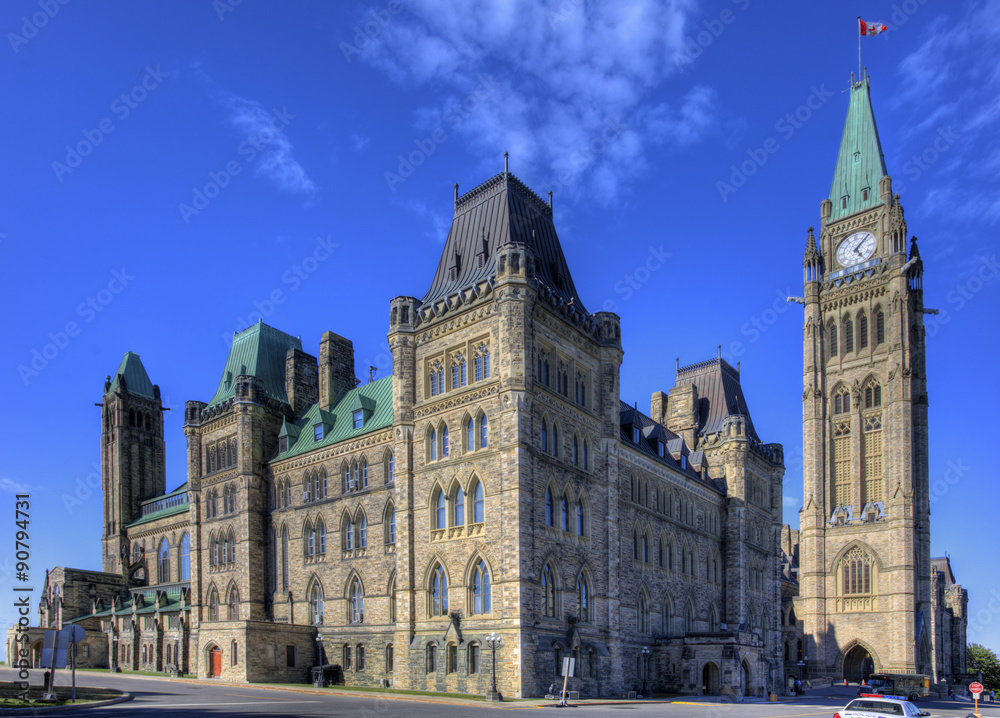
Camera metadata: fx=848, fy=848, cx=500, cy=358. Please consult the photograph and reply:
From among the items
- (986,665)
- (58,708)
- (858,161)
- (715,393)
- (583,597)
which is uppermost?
(858,161)

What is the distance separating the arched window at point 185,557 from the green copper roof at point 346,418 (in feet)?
41.3

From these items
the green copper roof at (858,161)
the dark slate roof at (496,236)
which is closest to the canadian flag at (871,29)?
the green copper roof at (858,161)

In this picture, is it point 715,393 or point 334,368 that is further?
point 715,393

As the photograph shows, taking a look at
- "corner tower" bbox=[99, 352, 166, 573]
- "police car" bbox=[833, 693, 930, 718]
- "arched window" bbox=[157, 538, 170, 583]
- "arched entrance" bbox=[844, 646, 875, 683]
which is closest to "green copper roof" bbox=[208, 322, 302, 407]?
"arched window" bbox=[157, 538, 170, 583]

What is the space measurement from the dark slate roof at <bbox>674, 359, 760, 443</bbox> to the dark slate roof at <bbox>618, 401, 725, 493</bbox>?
3.62 m

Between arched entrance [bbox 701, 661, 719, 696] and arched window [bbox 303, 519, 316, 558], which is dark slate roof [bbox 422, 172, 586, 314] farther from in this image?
arched entrance [bbox 701, 661, 719, 696]

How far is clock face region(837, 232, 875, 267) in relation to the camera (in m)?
88.2

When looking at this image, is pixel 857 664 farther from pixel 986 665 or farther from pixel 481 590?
pixel 481 590

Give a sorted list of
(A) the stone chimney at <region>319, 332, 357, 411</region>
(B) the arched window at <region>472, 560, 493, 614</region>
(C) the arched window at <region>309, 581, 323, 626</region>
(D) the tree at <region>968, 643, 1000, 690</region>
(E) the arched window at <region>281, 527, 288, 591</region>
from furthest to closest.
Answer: (D) the tree at <region>968, 643, 1000, 690</region>, (A) the stone chimney at <region>319, 332, 357, 411</region>, (E) the arched window at <region>281, 527, 288, 591</region>, (C) the arched window at <region>309, 581, 323, 626</region>, (B) the arched window at <region>472, 560, 493, 614</region>

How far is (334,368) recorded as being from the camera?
185 ft

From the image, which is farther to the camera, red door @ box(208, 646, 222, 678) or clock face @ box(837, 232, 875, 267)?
clock face @ box(837, 232, 875, 267)

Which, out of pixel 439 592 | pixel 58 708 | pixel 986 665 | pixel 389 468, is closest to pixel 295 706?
pixel 58 708

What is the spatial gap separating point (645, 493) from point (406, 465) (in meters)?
16.5

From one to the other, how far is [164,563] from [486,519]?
115 ft
